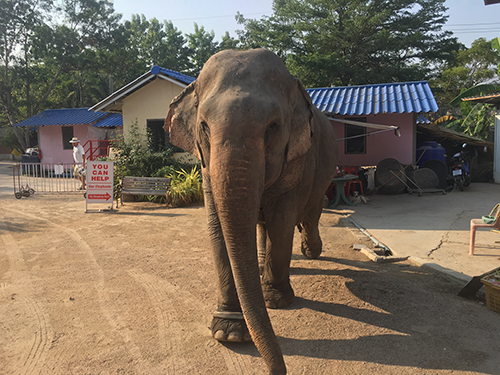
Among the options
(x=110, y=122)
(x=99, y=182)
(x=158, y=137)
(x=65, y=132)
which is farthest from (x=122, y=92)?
(x=65, y=132)

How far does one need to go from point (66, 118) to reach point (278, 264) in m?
24.3

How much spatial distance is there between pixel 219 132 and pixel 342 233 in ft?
19.2

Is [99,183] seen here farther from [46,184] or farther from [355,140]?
[355,140]

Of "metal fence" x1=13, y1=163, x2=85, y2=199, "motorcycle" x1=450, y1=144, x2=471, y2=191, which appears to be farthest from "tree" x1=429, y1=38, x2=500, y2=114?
"metal fence" x1=13, y1=163, x2=85, y2=199

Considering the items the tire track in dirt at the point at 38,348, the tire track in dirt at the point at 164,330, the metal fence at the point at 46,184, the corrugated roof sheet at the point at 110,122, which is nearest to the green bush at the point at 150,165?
the metal fence at the point at 46,184

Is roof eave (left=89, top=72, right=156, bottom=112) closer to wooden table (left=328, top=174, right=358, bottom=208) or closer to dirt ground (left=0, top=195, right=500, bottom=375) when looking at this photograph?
wooden table (left=328, top=174, right=358, bottom=208)

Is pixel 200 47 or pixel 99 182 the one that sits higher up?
pixel 200 47

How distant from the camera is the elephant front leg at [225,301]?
3359mm

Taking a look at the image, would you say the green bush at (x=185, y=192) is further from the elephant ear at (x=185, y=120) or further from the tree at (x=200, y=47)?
the tree at (x=200, y=47)

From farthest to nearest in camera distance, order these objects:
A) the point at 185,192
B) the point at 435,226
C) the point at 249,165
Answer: the point at 185,192
the point at 435,226
the point at 249,165

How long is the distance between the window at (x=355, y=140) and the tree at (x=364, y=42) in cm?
1009

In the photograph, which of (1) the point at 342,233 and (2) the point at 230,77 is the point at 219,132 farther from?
(1) the point at 342,233

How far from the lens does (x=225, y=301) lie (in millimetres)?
3457

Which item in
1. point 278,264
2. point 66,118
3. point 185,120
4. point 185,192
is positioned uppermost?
point 66,118
